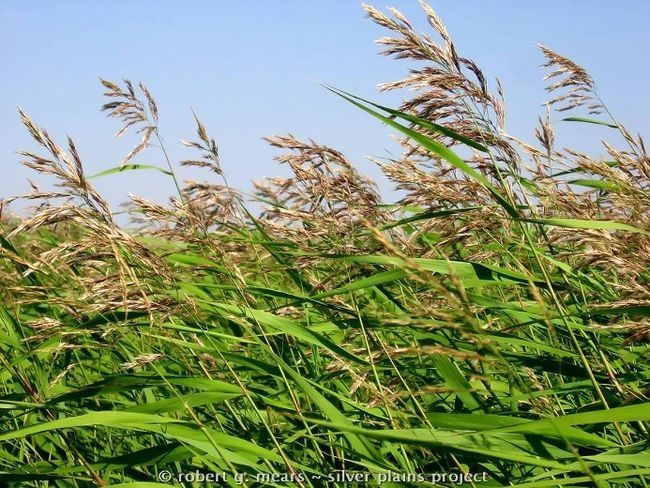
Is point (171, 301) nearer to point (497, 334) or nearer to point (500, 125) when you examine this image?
point (497, 334)

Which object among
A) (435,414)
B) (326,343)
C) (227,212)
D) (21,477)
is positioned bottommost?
(21,477)

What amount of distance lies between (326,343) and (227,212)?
1.31 metres

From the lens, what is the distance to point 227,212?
11.6ft

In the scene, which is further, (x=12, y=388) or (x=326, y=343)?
(x=12, y=388)

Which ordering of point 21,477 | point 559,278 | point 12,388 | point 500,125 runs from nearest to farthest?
1. point 21,477
2. point 500,125
3. point 559,278
4. point 12,388

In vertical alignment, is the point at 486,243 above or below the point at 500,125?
below

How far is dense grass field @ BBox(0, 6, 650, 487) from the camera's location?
2127 millimetres

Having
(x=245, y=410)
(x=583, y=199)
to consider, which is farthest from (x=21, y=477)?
(x=583, y=199)

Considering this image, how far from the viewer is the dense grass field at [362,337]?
6.98 feet

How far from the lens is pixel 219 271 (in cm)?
316

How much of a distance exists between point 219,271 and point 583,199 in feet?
4.88

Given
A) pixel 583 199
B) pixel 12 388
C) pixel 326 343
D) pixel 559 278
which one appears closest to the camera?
pixel 326 343

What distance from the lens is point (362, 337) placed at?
2881mm

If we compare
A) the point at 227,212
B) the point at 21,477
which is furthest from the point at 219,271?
the point at 21,477
